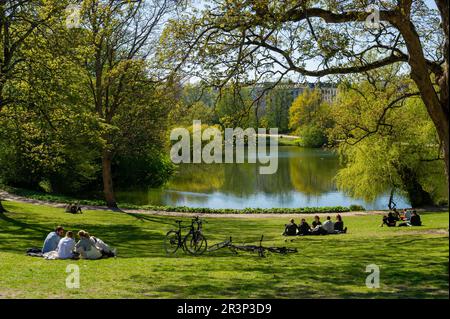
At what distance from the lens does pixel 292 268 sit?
35.9ft

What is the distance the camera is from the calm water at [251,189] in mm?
38000

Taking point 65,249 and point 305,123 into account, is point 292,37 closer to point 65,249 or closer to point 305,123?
point 65,249

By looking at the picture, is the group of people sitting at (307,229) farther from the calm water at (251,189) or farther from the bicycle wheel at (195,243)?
the calm water at (251,189)

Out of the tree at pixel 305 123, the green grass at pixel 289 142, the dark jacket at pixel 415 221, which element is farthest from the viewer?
the green grass at pixel 289 142

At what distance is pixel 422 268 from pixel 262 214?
19.7 metres

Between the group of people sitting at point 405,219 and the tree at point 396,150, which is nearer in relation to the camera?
the group of people sitting at point 405,219

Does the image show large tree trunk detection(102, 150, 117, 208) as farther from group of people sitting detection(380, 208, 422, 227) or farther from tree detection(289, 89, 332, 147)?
tree detection(289, 89, 332, 147)

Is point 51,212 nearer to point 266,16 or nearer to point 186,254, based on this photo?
point 186,254

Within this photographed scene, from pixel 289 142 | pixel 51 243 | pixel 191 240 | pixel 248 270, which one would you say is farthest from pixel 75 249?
pixel 289 142

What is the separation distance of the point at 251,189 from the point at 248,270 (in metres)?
35.5

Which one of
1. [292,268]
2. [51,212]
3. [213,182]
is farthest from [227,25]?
[213,182]

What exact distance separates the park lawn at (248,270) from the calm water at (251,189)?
18.9m

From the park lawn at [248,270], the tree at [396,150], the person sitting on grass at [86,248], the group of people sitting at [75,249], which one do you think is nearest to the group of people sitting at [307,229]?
the park lawn at [248,270]

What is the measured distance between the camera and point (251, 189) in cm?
4625
